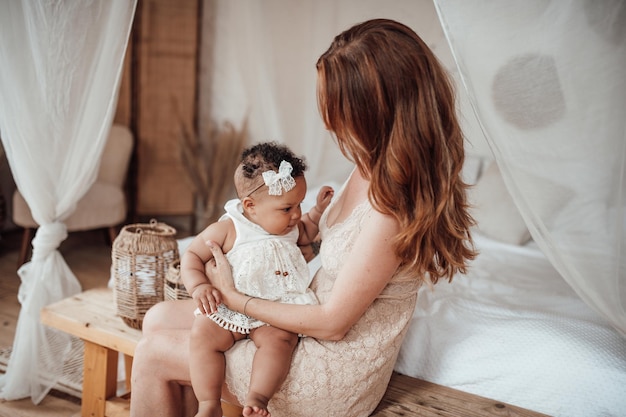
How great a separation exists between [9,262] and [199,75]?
1.88 m

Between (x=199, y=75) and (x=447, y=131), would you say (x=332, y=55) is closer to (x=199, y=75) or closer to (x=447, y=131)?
(x=447, y=131)

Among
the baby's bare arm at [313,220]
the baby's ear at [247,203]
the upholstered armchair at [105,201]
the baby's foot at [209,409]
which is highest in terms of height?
the baby's ear at [247,203]

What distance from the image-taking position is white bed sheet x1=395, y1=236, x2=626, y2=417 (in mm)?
1722

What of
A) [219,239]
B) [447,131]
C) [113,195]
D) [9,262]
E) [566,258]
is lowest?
[9,262]

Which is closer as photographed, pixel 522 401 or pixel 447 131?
pixel 447 131

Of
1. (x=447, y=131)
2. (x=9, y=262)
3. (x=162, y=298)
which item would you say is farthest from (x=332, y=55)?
(x=9, y=262)

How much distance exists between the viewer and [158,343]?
62.7 inches

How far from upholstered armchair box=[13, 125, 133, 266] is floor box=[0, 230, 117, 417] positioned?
0.48 feet

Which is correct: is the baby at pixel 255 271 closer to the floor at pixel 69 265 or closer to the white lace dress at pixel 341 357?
the white lace dress at pixel 341 357

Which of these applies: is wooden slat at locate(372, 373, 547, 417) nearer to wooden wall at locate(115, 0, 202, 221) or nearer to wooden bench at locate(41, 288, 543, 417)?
wooden bench at locate(41, 288, 543, 417)

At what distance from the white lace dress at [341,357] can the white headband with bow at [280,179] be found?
163mm

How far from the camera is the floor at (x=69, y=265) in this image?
233 centimetres

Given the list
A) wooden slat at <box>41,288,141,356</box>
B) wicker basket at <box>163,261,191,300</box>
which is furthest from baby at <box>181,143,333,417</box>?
wooden slat at <box>41,288,141,356</box>

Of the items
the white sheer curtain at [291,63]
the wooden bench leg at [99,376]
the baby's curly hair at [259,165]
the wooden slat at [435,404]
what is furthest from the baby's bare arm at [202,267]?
the white sheer curtain at [291,63]
